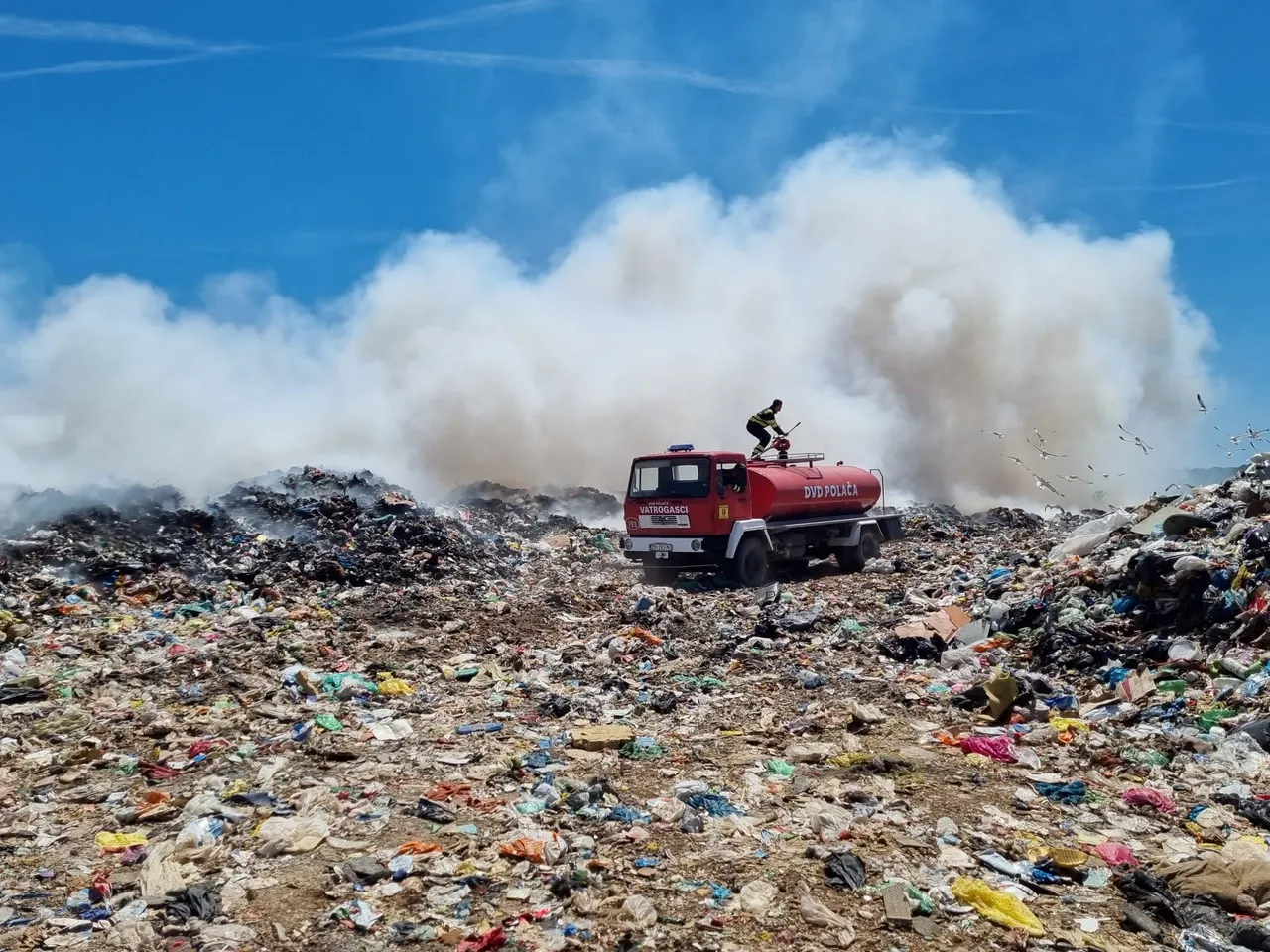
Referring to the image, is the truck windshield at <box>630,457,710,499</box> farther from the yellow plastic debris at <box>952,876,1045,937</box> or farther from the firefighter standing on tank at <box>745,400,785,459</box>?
the yellow plastic debris at <box>952,876,1045,937</box>

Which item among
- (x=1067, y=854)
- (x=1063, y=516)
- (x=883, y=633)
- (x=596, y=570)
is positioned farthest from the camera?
(x=1063, y=516)

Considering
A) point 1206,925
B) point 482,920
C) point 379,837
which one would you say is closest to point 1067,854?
point 1206,925

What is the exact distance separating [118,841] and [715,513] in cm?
893

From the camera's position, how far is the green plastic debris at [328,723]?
624cm

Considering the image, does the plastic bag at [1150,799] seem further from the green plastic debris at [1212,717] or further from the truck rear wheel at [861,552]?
the truck rear wheel at [861,552]

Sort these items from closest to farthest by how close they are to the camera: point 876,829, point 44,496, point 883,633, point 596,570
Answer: point 876,829 → point 883,633 → point 44,496 → point 596,570

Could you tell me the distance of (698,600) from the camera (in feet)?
37.8

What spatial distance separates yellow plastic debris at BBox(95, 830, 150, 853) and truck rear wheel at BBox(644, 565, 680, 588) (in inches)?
370

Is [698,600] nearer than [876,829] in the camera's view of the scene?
No

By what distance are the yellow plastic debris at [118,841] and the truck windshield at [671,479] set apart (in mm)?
8844

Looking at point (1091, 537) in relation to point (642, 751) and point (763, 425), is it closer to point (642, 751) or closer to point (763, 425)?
point (763, 425)

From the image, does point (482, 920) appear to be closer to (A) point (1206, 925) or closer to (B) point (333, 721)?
(A) point (1206, 925)

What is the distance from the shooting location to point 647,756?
558 cm

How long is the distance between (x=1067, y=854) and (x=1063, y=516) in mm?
21682
